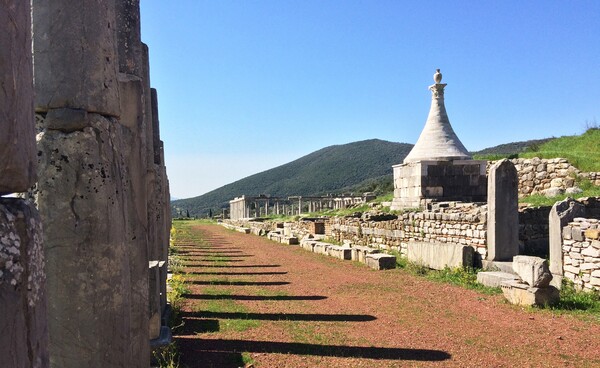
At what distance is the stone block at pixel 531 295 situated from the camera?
8398mm

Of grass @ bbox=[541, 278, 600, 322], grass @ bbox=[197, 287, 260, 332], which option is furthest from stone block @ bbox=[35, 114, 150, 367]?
grass @ bbox=[541, 278, 600, 322]

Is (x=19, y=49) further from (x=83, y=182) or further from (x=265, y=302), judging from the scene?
(x=265, y=302)

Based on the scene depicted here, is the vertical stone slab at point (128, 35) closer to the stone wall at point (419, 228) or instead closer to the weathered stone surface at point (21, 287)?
the weathered stone surface at point (21, 287)

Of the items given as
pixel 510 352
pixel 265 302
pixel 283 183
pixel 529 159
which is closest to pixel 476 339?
pixel 510 352

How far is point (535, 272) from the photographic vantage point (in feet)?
27.8

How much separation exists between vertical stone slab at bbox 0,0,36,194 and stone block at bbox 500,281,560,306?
8837 mm

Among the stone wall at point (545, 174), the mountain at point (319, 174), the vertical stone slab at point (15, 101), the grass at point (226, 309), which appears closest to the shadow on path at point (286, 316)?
the grass at point (226, 309)

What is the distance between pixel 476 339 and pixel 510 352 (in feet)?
2.08

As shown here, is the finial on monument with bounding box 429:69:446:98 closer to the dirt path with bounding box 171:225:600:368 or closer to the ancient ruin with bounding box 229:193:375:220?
the dirt path with bounding box 171:225:600:368

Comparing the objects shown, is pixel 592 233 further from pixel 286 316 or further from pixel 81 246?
pixel 81 246

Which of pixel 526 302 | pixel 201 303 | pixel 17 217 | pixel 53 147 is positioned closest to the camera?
pixel 17 217

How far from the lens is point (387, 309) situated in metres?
8.88

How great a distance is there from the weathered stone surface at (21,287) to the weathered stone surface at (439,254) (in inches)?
452

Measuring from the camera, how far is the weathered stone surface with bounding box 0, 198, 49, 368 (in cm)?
125
